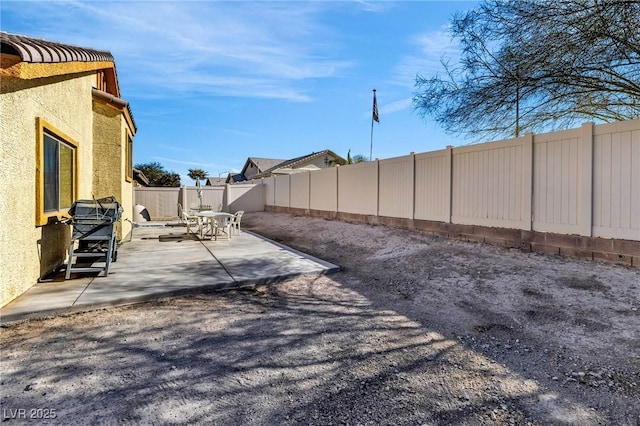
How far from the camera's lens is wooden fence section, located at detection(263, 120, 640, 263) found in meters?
5.10

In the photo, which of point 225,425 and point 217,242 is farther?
point 217,242

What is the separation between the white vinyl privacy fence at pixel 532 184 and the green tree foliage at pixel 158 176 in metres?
40.0

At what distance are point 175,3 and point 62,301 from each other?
659 cm

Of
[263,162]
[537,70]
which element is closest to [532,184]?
[537,70]

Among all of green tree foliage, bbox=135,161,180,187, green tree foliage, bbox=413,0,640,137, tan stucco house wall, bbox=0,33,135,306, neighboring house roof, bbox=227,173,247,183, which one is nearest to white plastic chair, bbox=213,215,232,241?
tan stucco house wall, bbox=0,33,135,306

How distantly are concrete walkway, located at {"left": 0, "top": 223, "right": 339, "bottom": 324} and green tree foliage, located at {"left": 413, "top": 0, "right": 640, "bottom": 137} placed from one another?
554 centimetres

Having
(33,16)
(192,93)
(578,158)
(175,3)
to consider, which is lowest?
(578,158)

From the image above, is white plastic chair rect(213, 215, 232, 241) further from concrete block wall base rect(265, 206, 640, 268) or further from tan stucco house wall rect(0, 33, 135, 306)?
concrete block wall base rect(265, 206, 640, 268)

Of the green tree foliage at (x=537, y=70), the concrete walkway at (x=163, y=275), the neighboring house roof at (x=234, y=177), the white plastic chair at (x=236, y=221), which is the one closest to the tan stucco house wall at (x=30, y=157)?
the concrete walkway at (x=163, y=275)

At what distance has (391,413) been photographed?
7.20 feet

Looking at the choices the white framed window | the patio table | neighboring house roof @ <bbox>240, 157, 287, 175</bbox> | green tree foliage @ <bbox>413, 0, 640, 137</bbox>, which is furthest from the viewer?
neighboring house roof @ <bbox>240, 157, 287, 175</bbox>

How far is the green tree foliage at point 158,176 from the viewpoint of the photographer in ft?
146

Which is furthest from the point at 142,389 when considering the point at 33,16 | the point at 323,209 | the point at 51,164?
the point at 323,209

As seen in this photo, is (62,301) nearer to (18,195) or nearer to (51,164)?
(18,195)
